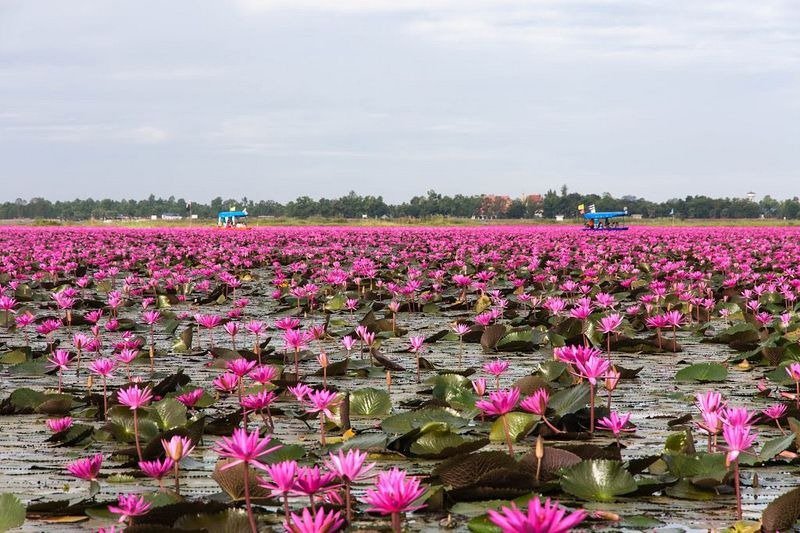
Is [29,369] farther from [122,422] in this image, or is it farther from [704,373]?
[704,373]

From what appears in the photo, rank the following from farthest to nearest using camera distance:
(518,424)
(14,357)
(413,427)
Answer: (14,357), (413,427), (518,424)

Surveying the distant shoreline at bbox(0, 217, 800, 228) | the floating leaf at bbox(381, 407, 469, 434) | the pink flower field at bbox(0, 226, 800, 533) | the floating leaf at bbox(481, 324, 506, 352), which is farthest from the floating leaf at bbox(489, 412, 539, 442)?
the distant shoreline at bbox(0, 217, 800, 228)

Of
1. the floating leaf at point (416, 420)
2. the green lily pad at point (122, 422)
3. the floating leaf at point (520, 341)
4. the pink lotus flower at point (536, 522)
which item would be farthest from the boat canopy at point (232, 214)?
the pink lotus flower at point (536, 522)

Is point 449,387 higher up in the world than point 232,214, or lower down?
lower down

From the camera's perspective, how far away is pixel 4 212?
425 feet

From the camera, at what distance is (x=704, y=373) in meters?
4.94

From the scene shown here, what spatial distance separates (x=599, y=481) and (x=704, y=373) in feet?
8.32

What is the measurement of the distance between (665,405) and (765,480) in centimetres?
144

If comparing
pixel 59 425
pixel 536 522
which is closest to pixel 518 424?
pixel 59 425

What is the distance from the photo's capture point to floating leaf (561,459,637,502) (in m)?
2.63

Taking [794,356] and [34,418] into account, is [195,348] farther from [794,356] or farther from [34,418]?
[794,356]

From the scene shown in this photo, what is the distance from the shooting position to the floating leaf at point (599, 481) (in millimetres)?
2635

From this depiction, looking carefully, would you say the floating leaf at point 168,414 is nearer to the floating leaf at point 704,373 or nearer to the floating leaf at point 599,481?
the floating leaf at point 599,481

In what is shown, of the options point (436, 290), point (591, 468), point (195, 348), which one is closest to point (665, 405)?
point (591, 468)
